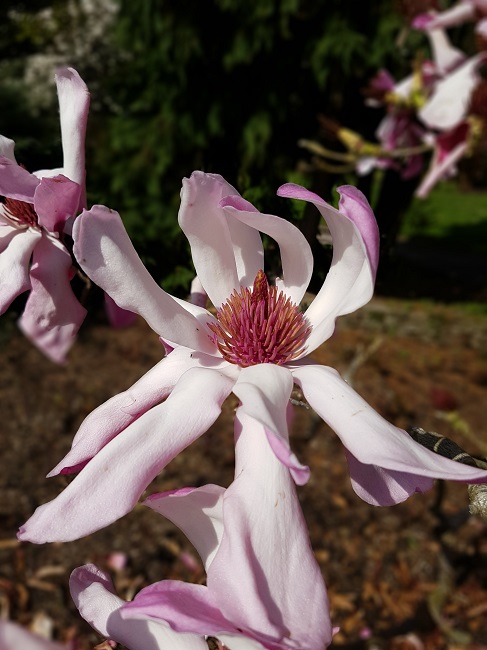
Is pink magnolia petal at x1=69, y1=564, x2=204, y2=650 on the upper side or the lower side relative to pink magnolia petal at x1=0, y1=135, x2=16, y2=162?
lower

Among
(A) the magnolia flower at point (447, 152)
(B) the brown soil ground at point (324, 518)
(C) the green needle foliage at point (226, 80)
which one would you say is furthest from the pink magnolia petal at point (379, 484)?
(C) the green needle foliage at point (226, 80)

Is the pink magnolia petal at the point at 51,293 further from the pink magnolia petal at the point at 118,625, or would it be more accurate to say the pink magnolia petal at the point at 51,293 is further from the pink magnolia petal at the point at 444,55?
the pink magnolia petal at the point at 444,55

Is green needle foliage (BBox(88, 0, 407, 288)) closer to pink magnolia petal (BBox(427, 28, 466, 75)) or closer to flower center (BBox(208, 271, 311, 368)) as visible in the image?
pink magnolia petal (BBox(427, 28, 466, 75))

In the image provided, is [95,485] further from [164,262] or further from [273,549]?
[164,262]

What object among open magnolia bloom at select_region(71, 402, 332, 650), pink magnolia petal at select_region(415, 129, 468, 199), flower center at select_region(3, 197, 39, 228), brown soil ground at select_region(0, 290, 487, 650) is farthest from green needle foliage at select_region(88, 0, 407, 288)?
open magnolia bloom at select_region(71, 402, 332, 650)

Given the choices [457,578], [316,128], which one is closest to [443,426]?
[457,578]

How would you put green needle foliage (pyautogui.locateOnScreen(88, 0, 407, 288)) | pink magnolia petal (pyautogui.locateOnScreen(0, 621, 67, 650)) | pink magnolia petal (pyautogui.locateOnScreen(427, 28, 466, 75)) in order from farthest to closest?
green needle foliage (pyautogui.locateOnScreen(88, 0, 407, 288)) < pink magnolia petal (pyautogui.locateOnScreen(427, 28, 466, 75)) < pink magnolia petal (pyautogui.locateOnScreen(0, 621, 67, 650))

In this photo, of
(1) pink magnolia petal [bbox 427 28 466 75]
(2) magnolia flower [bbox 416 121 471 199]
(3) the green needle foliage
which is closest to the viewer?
(2) magnolia flower [bbox 416 121 471 199]
